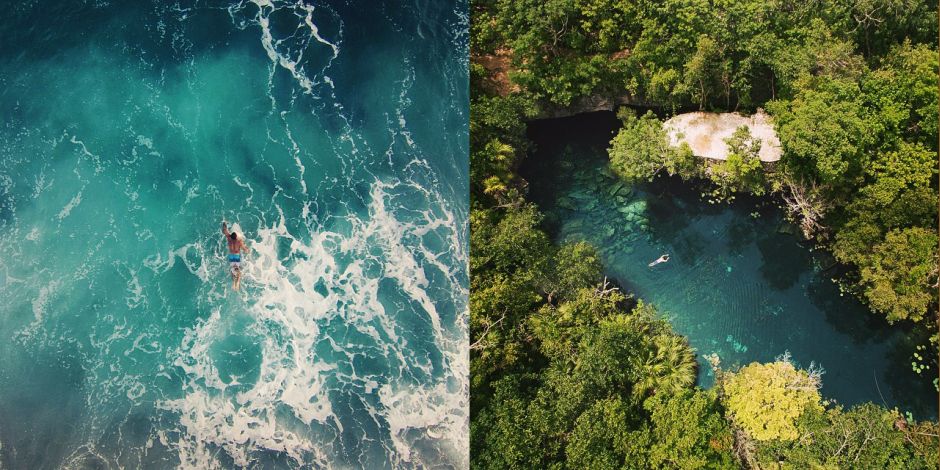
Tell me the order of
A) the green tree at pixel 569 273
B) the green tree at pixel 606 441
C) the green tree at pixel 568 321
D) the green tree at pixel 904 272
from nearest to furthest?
the green tree at pixel 606 441, the green tree at pixel 904 272, the green tree at pixel 568 321, the green tree at pixel 569 273

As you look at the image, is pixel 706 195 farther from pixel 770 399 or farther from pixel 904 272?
pixel 770 399

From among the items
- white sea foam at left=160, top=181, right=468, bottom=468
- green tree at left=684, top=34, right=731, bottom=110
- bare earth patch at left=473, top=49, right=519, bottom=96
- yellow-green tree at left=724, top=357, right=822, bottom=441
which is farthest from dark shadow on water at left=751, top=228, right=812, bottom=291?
white sea foam at left=160, top=181, right=468, bottom=468

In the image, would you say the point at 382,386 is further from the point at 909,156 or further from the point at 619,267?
the point at 909,156

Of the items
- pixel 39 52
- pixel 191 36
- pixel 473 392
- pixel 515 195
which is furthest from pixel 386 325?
pixel 39 52

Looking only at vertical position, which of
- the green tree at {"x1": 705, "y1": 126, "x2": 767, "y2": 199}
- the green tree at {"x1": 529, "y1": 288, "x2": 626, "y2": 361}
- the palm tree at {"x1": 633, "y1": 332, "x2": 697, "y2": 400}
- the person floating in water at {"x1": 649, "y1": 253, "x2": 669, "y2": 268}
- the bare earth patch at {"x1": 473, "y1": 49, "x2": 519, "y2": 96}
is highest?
the bare earth patch at {"x1": 473, "y1": 49, "x2": 519, "y2": 96}

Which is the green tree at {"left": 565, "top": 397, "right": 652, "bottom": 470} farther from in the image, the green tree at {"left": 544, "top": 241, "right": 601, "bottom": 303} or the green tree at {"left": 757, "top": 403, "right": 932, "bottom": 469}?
the green tree at {"left": 544, "top": 241, "right": 601, "bottom": 303}

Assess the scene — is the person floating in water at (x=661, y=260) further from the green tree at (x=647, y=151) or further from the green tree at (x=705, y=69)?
the green tree at (x=705, y=69)

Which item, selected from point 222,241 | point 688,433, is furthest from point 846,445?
point 222,241

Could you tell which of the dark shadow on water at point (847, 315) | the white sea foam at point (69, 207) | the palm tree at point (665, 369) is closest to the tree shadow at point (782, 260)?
the dark shadow on water at point (847, 315)
